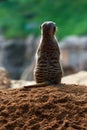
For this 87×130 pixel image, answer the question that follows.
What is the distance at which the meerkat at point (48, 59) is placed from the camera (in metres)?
4.74

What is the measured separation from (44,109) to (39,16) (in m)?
17.4

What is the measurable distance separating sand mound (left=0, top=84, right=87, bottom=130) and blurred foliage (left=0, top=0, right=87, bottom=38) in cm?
1500

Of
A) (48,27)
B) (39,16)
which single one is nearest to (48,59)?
(48,27)

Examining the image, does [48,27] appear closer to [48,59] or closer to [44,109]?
[48,59]

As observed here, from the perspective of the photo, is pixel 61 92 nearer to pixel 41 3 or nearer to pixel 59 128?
pixel 59 128

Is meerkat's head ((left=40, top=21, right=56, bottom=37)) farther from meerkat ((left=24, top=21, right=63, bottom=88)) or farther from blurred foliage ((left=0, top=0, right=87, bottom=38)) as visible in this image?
blurred foliage ((left=0, top=0, right=87, bottom=38))

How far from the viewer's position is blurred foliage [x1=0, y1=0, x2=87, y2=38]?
20084mm

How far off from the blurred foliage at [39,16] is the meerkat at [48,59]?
14.6 metres

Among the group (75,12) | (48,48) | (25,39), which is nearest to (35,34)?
(25,39)

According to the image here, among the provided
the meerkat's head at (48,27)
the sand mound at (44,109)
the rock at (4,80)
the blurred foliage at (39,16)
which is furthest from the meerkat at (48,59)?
the blurred foliage at (39,16)

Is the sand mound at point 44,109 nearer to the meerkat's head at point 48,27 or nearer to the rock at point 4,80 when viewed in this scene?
the meerkat's head at point 48,27

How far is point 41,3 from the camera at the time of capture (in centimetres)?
2206

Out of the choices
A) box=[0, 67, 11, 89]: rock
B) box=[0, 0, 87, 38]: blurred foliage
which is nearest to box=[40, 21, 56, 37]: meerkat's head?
box=[0, 67, 11, 89]: rock

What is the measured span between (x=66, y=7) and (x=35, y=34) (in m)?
1.72
